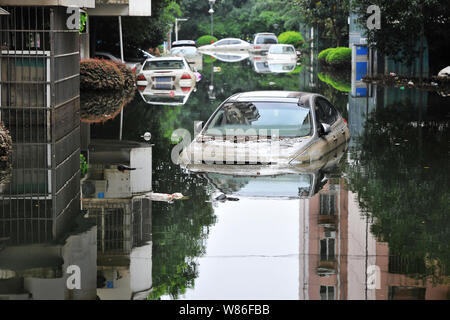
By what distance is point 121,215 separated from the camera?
11219mm

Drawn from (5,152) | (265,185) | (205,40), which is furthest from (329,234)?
(205,40)

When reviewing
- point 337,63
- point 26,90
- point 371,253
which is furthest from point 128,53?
point 371,253

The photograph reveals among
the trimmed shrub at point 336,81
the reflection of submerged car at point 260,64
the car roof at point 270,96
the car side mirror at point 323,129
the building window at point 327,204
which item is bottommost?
the building window at point 327,204

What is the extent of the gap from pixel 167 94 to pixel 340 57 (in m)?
19.8

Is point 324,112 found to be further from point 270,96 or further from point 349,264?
point 349,264

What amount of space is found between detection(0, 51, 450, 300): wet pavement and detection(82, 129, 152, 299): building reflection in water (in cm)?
2

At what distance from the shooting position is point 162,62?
37844 mm

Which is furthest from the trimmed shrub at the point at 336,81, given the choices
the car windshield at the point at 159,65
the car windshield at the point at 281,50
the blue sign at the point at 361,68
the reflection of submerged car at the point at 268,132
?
the reflection of submerged car at the point at 268,132

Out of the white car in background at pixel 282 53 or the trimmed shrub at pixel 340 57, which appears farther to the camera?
the white car in background at pixel 282 53

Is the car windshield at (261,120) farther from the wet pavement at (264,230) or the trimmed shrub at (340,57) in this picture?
the trimmed shrub at (340,57)

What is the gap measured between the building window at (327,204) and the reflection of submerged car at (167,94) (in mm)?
17475

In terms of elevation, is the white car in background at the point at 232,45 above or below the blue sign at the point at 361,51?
above

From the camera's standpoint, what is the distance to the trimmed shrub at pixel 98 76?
108 ft

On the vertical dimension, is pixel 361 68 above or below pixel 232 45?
below
